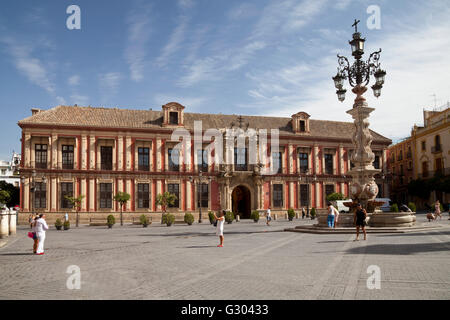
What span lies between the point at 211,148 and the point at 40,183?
16380 mm

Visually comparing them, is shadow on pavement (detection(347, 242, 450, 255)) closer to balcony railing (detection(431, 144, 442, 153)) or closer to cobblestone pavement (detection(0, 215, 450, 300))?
cobblestone pavement (detection(0, 215, 450, 300))

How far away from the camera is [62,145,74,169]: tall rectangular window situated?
35469 millimetres

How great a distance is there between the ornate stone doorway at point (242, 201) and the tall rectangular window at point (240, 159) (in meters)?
2.68

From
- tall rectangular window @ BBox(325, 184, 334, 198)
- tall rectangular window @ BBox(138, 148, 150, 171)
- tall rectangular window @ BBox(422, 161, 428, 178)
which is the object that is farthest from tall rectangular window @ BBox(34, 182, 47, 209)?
tall rectangular window @ BBox(422, 161, 428, 178)

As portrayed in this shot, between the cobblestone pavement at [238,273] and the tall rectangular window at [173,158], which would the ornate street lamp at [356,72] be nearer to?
the cobblestone pavement at [238,273]

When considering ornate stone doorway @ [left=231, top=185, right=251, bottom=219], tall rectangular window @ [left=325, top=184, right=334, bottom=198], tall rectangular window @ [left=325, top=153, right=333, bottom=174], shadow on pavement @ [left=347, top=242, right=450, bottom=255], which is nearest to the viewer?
shadow on pavement @ [left=347, top=242, right=450, bottom=255]

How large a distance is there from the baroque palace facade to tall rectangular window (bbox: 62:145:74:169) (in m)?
0.09

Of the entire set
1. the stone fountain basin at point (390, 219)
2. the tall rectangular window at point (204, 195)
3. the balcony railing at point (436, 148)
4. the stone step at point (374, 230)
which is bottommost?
the stone step at point (374, 230)

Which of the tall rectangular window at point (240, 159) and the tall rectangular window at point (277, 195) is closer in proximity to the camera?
the tall rectangular window at point (240, 159)

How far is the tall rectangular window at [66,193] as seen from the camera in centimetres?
3486

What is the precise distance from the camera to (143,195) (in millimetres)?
37062

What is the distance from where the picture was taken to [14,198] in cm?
4488

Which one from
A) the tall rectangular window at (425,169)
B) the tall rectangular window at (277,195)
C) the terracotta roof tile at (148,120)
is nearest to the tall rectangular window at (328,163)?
the terracotta roof tile at (148,120)
